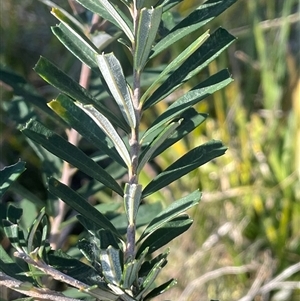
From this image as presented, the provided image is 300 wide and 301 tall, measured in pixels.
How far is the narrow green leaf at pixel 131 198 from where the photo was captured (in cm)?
42

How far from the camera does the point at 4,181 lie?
0.46 m

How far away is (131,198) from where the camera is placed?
419 millimetres

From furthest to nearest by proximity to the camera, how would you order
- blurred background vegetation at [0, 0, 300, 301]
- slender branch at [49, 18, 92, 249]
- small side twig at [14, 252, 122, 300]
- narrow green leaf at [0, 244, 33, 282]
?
blurred background vegetation at [0, 0, 300, 301] < slender branch at [49, 18, 92, 249] < narrow green leaf at [0, 244, 33, 282] < small side twig at [14, 252, 122, 300]

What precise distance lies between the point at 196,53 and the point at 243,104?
4.09 ft

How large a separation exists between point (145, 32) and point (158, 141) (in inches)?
3.5

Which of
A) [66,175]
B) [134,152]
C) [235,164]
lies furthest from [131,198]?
[235,164]

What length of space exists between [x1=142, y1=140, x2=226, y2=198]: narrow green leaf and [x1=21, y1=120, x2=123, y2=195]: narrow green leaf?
37 millimetres

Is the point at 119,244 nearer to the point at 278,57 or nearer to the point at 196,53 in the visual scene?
the point at 196,53

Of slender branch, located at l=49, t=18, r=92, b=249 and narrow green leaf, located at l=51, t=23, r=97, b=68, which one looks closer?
narrow green leaf, located at l=51, t=23, r=97, b=68

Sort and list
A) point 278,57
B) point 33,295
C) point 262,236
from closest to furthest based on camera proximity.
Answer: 1. point 33,295
2. point 262,236
3. point 278,57

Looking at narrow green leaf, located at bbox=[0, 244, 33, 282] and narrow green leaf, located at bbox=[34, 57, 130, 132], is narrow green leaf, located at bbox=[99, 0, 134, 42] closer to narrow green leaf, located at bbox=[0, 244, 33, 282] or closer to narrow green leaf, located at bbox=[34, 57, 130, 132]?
narrow green leaf, located at bbox=[34, 57, 130, 132]

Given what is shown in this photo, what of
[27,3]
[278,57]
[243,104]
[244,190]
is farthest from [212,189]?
[27,3]

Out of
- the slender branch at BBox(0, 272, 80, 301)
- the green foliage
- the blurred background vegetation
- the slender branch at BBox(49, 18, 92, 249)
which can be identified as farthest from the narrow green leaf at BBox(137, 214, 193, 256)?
the blurred background vegetation

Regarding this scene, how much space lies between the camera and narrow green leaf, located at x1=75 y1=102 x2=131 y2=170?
0.40m
